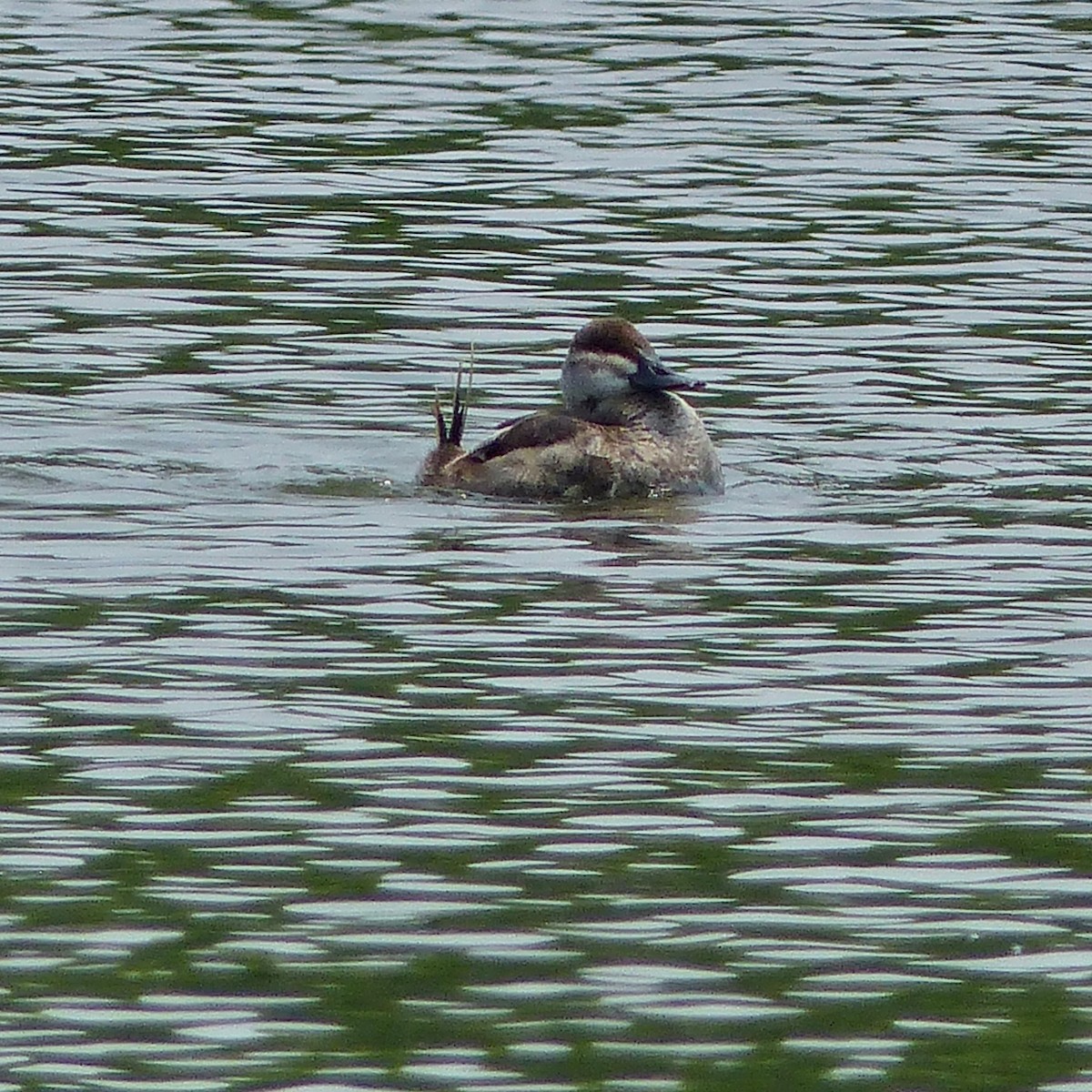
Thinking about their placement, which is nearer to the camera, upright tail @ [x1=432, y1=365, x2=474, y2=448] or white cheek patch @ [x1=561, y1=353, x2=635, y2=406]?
upright tail @ [x1=432, y1=365, x2=474, y2=448]

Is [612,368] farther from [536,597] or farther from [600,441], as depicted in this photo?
[536,597]

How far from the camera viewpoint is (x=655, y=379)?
619 inches

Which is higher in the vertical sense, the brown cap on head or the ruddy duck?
the brown cap on head

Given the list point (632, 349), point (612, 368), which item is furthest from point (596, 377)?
point (632, 349)

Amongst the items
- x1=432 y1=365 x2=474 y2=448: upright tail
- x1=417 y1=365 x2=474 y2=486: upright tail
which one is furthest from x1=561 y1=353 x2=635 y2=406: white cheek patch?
x1=417 y1=365 x2=474 y2=486: upright tail

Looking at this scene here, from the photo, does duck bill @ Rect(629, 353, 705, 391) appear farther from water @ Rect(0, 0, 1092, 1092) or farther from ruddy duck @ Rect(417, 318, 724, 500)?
water @ Rect(0, 0, 1092, 1092)

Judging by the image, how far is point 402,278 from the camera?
64.0 feet

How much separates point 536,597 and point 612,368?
11.2 ft

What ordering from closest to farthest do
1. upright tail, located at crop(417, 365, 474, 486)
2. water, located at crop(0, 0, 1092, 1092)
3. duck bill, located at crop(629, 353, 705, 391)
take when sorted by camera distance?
water, located at crop(0, 0, 1092, 1092)
upright tail, located at crop(417, 365, 474, 486)
duck bill, located at crop(629, 353, 705, 391)

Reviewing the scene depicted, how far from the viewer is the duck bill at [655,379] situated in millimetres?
15680

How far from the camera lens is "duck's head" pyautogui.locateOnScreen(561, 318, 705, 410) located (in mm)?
15734

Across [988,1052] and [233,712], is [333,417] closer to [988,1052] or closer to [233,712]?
[233,712]

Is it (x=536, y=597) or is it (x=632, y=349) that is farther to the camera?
(x=632, y=349)

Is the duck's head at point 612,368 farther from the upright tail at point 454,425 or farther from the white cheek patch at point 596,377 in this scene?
the upright tail at point 454,425
